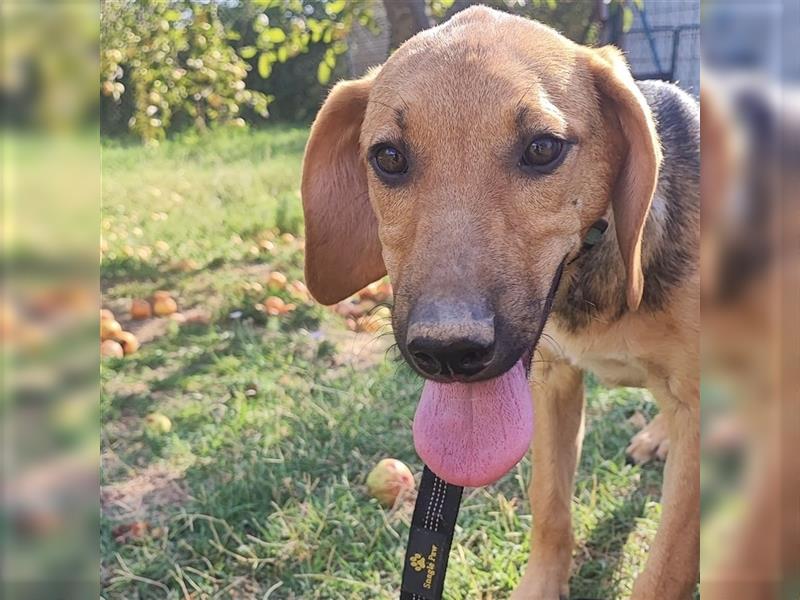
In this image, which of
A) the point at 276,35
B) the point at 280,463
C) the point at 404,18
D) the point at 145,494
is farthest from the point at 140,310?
the point at 404,18

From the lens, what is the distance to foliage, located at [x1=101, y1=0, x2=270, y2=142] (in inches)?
181

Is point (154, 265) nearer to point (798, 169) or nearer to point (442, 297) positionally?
point (442, 297)

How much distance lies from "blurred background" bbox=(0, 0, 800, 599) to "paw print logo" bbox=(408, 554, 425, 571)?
1.58 ft

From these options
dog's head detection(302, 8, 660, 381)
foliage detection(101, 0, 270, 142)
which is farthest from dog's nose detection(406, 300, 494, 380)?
foliage detection(101, 0, 270, 142)

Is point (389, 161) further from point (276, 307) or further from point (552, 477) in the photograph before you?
point (276, 307)

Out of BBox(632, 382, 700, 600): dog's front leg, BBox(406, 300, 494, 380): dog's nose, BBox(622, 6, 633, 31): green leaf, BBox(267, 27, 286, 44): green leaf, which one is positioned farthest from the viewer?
BBox(267, 27, 286, 44): green leaf

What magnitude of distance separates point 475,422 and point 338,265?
0.71 meters

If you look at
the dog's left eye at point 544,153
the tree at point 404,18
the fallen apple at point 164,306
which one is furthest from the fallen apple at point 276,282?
the dog's left eye at point 544,153

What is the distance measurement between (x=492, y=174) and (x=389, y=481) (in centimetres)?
152

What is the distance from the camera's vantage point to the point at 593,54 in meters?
2.13

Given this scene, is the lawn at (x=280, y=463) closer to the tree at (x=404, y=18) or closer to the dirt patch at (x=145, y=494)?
the dirt patch at (x=145, y=494)

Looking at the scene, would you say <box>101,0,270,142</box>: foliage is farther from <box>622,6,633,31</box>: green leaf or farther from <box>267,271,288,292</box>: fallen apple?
<box>622,6,633,31</box>: green leaf

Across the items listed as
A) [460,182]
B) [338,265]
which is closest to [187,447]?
[338,265]

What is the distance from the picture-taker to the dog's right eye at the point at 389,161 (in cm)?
200
